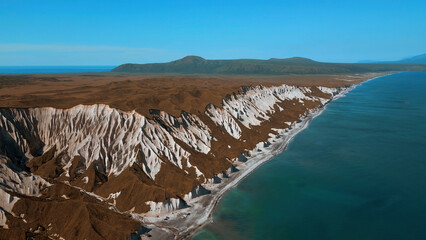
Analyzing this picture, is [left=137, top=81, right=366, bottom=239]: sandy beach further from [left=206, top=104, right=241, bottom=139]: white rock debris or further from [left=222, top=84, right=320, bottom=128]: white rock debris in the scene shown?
[left=222, top=84, right=320, bottom=128]: white rock debris

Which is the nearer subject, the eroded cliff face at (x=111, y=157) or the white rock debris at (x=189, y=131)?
the eroded cliff face at (x=111, y=157)

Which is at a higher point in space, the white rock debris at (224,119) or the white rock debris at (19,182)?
the white rock debris at (224,119)

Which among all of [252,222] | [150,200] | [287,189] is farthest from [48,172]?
[287,189]

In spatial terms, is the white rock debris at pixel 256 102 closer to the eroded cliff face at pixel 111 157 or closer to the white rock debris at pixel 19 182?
the eroded cliff face at pixel 111 157

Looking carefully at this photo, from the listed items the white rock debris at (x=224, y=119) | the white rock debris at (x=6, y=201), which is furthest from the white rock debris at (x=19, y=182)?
the white rock debris at (x=224, y=119)

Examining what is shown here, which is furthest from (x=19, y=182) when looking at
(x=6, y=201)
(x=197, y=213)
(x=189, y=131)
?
(x=189, y=131)

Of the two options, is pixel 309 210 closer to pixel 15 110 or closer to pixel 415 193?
pixel 415 193
